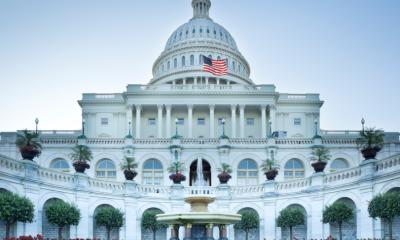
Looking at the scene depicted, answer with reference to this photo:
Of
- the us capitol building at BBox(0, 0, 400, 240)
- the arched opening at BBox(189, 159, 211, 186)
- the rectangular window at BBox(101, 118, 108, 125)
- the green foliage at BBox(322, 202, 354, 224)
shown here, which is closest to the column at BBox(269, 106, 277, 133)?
the us capitol building at BBox(0, 0, 400, 240)

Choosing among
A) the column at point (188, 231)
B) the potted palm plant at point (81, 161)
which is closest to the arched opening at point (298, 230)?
the column at point (188, 231)

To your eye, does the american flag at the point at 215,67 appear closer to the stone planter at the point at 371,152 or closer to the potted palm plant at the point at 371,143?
the potted palm plant at the point at 371,143

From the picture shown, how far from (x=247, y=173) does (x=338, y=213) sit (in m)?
24.6

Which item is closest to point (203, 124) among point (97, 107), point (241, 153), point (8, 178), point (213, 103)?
point (213, 103)

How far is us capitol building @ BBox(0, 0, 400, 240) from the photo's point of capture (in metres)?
38.8

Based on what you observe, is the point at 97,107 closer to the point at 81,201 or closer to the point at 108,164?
the point at 108,164

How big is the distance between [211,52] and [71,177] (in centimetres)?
7769

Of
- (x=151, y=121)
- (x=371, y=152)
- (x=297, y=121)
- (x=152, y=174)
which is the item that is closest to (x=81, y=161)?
(x=152, y=174)

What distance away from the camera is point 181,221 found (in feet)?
90.6

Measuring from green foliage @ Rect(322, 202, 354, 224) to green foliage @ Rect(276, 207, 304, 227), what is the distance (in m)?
3.18

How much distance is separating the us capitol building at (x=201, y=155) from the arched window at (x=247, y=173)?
13cm

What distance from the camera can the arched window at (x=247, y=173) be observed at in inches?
2438

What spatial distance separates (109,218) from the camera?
4128 cm

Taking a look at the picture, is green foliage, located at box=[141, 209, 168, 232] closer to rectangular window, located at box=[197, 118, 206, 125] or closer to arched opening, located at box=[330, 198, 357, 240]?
arched opening, located at box=[330, 198, 357, 240]
